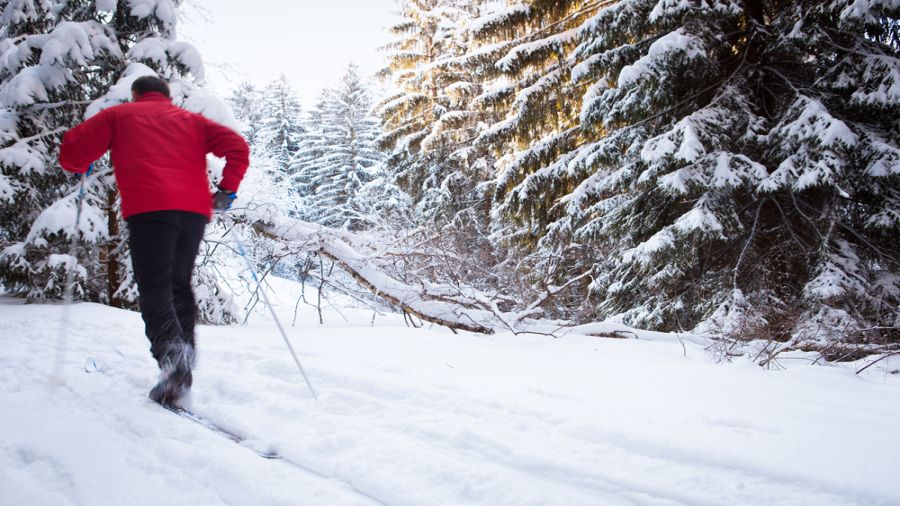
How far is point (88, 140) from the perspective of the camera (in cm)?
250

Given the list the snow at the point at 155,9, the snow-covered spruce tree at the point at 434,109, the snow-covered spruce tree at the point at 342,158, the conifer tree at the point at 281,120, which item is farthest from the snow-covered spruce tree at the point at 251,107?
the snow at the point at 155,9

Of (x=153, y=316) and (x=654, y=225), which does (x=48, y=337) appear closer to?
(x=153, y=316)

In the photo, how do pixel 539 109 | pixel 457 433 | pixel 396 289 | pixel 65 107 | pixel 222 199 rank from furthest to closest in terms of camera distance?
pixel 539 109 → pixel 65 107 → pixel 396 289 → pixel 222 199 → pixel 457 433

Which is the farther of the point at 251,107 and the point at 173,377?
the point at 251,107

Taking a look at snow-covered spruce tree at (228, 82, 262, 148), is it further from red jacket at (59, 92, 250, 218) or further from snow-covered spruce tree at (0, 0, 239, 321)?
red jacket at (59, 92, 250, 218)

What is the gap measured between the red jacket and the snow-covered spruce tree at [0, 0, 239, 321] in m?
3.55

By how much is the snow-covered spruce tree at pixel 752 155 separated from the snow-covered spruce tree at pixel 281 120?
1120 inches

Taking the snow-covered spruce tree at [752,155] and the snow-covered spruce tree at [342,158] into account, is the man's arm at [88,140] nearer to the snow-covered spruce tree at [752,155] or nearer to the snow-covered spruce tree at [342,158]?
the snow-covered spruce tree at [752,155]

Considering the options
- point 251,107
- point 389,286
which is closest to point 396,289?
point 389,286

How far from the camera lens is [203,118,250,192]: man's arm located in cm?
271

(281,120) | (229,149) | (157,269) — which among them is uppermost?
(281,120)

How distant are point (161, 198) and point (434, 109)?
14684 millimetres

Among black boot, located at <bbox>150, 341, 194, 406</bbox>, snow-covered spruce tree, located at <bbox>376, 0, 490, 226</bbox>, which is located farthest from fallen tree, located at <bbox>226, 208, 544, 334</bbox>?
snow-covered spruce tree, located at <bbox>376, 0, 490, 226</bbox>

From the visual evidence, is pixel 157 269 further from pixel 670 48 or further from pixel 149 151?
pixel 670 48
